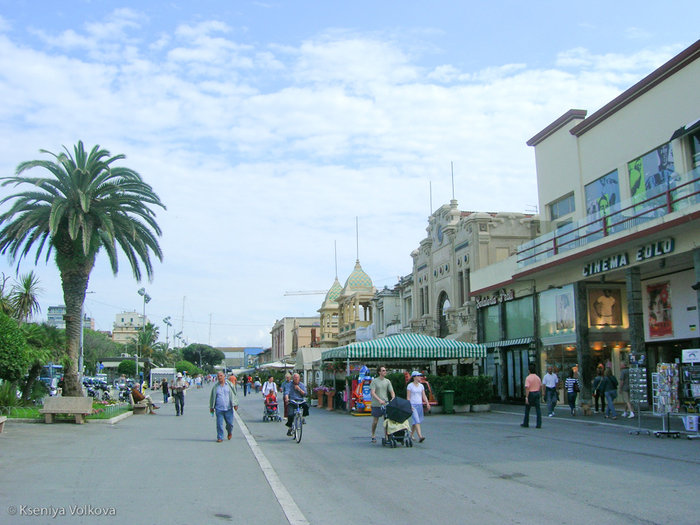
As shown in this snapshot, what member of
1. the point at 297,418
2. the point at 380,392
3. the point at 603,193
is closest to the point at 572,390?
the point at 603,193

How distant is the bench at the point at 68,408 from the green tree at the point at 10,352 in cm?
131

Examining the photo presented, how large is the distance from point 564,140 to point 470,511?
2537 cm

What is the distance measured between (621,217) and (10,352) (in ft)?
64.2

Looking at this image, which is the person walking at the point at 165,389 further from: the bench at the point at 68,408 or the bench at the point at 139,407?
the bench at the point at 68,408

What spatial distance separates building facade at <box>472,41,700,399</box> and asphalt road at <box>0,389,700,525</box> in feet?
23.6

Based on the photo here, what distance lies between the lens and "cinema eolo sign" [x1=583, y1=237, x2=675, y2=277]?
806 inches

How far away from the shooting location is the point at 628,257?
22.3 meters

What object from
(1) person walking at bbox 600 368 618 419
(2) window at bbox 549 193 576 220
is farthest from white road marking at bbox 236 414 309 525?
(2) window at bbox 549 193 576 220

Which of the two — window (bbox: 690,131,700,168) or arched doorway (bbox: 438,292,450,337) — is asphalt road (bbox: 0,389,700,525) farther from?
arched doorway (bbox: 438,292,450,337)

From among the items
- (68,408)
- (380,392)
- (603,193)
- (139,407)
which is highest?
(603,193)

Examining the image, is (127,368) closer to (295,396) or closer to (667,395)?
(295,396)

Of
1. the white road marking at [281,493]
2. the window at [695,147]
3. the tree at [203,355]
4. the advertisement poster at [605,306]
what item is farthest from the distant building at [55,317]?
the tree at [203,355]

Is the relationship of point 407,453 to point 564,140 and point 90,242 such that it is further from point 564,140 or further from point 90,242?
point 564,140

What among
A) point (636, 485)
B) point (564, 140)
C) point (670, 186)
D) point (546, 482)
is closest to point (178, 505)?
point (546, 482)
